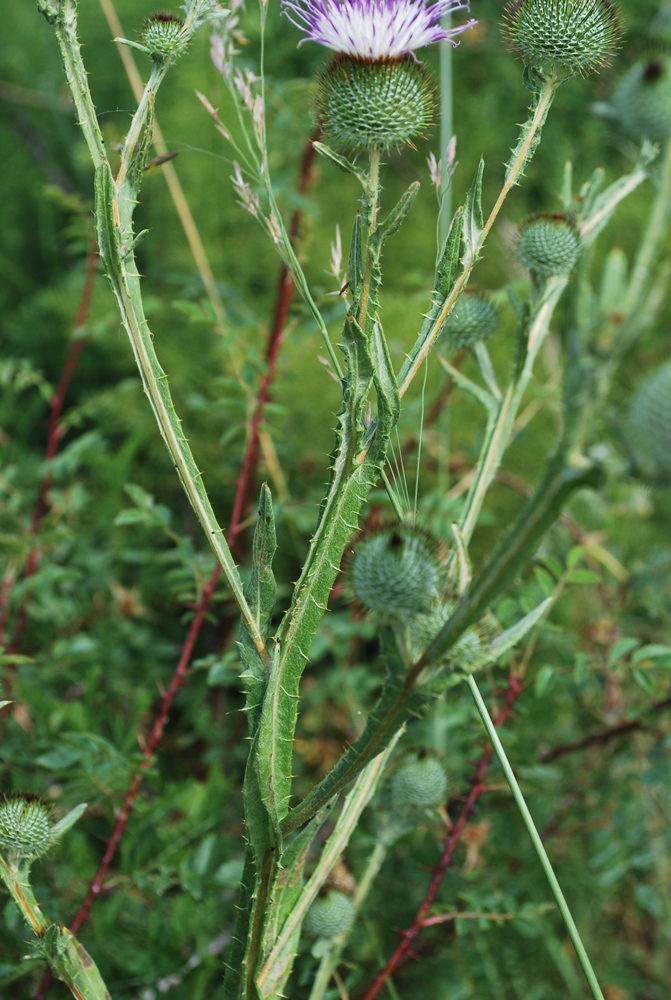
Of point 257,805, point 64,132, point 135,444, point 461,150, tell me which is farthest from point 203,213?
point 257,805

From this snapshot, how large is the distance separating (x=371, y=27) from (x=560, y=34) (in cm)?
28

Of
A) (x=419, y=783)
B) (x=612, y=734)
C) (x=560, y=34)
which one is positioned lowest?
(x=419, y=783)

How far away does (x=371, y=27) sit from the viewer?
1092 mm

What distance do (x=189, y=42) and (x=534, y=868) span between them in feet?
7.45

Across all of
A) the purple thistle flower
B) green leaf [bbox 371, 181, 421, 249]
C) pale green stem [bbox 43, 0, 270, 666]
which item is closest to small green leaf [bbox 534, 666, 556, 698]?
pale green stem [bbox 43, 0, 270, 666]

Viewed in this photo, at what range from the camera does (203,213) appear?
13.6 feet

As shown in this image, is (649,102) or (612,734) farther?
(612,734)

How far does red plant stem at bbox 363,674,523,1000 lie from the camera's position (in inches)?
59.9

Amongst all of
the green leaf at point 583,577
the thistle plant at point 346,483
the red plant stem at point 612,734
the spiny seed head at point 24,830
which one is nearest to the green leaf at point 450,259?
the thistle plant at point 346,483

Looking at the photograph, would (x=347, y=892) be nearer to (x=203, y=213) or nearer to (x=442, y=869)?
(x=442, y=869)

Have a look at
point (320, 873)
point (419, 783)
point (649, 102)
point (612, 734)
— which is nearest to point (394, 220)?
point (649, 102)

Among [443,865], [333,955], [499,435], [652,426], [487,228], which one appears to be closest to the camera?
[652,426]

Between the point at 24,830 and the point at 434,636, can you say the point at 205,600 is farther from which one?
the point at 434,636

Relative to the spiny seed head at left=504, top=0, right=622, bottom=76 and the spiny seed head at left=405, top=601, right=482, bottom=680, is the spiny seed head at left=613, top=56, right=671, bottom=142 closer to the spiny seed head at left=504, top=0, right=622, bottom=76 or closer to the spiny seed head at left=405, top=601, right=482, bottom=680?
the spiny seed head at left=504, top=0, right=622, bottom=76
